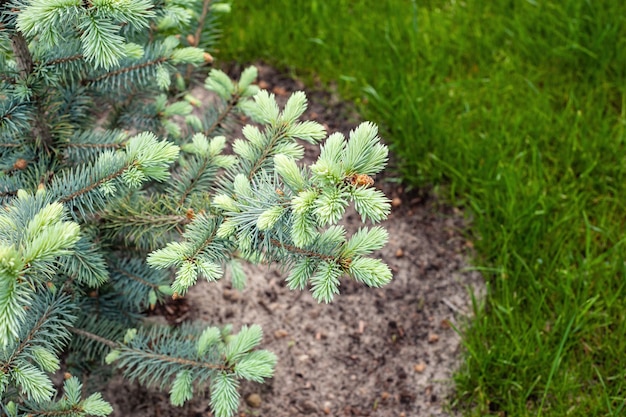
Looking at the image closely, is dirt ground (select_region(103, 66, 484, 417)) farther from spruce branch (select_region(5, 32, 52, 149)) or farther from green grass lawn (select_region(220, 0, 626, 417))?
Result: spruce branch (select_region(5, 32, 52, 149))

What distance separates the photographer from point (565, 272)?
2.31 metres

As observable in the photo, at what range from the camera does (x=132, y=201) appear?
1.85 meters

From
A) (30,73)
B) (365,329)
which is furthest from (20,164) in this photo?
(365,329)

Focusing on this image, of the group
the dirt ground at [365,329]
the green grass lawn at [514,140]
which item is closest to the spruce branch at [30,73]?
the dirt ground at [365,329]

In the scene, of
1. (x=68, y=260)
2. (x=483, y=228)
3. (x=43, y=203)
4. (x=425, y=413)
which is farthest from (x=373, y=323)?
(x=43, y=203)

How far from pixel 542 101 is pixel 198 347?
195 cm

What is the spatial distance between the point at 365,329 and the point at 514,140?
1.06 m

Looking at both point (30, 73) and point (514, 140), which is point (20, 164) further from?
point (514, 140)

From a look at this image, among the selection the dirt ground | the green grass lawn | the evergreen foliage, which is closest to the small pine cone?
the evergreen foliage

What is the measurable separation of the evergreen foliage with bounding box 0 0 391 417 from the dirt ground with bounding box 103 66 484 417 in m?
0.28

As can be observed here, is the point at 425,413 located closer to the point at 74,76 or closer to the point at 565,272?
the point at 565,272

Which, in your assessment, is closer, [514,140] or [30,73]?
[30,73]

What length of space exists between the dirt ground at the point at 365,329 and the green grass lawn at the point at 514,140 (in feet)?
0.38

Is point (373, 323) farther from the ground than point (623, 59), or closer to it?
closer to it
